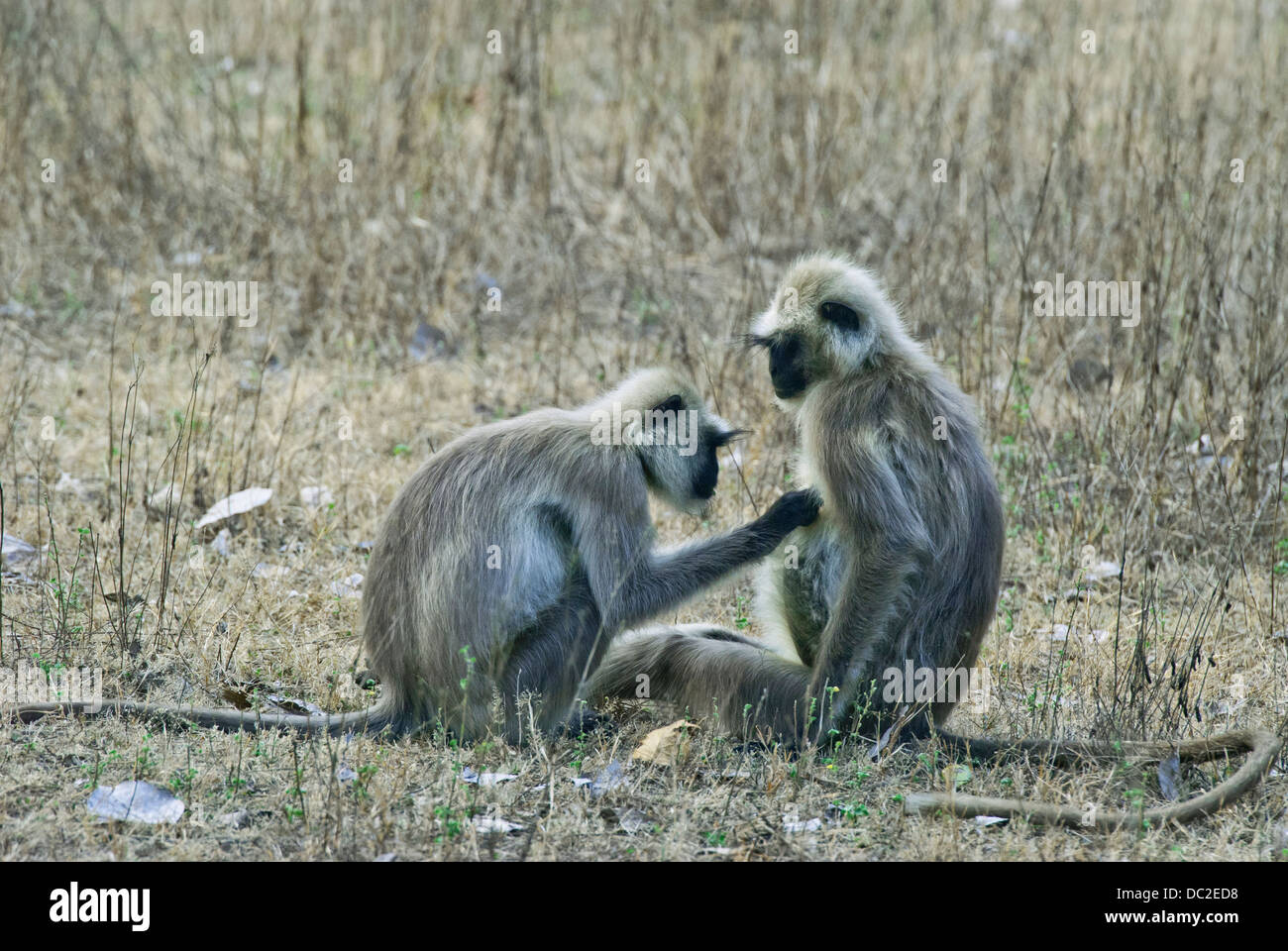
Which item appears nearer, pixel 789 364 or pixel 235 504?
pixel 789 364

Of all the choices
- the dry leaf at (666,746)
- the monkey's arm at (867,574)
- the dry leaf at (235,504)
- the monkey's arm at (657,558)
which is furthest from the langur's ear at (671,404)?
the dry leaf at (235,504)

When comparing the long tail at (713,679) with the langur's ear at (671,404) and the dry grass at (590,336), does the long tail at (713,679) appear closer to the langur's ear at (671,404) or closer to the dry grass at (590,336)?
the dry grass at (590,336)

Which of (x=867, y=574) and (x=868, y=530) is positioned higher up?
(x=868, y=530)

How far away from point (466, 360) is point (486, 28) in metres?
3.39

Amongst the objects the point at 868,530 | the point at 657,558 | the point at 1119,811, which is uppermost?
the point at 868,530

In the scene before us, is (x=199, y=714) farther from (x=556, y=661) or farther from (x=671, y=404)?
(x=671, y=404)

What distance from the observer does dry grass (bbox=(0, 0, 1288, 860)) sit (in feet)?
13.1

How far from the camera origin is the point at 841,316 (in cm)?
450

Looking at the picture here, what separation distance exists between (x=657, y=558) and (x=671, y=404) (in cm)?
49

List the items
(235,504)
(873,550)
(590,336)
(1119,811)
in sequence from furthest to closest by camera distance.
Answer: (590,336) < (235,504) < (873,550) < (1119,811)

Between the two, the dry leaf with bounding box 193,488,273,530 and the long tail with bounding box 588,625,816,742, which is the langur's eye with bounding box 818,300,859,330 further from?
the dry leaf with bounding box 193,488,273,530

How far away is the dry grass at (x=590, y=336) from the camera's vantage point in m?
3.99

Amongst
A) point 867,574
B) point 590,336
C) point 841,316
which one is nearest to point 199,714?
point 867,574

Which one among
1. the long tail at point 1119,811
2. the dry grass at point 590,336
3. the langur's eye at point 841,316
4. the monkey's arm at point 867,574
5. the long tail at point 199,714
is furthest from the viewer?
the langur's eye at point 841,316
